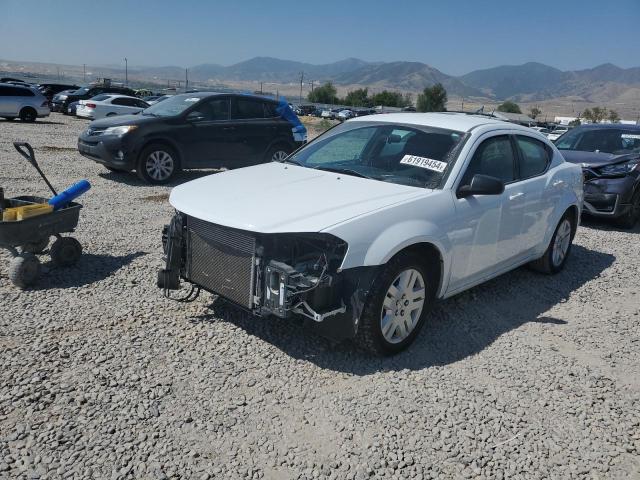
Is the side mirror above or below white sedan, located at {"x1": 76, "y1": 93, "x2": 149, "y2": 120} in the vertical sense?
above

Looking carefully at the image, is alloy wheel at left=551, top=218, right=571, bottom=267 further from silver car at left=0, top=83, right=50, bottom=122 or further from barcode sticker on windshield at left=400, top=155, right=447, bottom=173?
silver car at left=0, top=83, right=50, bottom=122

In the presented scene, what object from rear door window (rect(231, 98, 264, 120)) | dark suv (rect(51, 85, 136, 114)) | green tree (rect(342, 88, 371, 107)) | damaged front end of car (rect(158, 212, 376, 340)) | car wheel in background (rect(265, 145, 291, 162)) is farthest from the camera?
green tree (rect(342, 88, 371, 107))

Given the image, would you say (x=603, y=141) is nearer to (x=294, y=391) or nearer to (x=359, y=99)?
(x=294, y=391)

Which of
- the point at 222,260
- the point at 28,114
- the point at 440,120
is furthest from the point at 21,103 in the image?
the point at 222,260

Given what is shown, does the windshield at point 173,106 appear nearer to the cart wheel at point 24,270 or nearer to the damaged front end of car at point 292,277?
the cart wheel at point 24,270

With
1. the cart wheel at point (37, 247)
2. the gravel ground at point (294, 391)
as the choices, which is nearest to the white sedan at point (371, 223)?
the gravel ground at point (294, 391)

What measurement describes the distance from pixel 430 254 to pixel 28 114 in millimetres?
23391

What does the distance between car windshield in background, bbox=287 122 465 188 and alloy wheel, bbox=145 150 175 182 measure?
17.6 ft

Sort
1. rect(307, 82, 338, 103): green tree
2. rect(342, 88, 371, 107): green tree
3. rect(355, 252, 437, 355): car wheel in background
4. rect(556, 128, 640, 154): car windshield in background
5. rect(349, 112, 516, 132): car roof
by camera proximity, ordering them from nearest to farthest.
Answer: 1. rect(355, 252, 437, 355): car wheel in background
2. rect(349, 112, 516, 132): car roof
3. rect(556, 128, 640, 154): car windshield in background
4. rect(342, 88, 371, 107): green tree
5. rect(307, 82, 338, 103): green tree

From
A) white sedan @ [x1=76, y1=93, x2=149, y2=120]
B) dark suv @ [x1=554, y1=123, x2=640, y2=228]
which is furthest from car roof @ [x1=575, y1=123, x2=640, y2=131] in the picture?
white sedan @ [x1=76, y1=93, x2=149, y2=120]

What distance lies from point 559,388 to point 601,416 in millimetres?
Answer: 347

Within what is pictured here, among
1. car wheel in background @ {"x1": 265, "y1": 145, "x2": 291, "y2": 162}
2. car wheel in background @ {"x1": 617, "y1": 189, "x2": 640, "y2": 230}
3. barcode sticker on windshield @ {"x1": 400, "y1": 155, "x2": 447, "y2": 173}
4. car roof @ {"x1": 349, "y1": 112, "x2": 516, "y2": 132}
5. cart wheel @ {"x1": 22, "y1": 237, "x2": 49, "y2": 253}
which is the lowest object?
cart wheel @ {"x1": 22, "y1": 237, "x2": 49, "y2": 253}

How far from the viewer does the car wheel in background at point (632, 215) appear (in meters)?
8.70

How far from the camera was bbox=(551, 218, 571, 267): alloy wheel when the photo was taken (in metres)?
6.09
